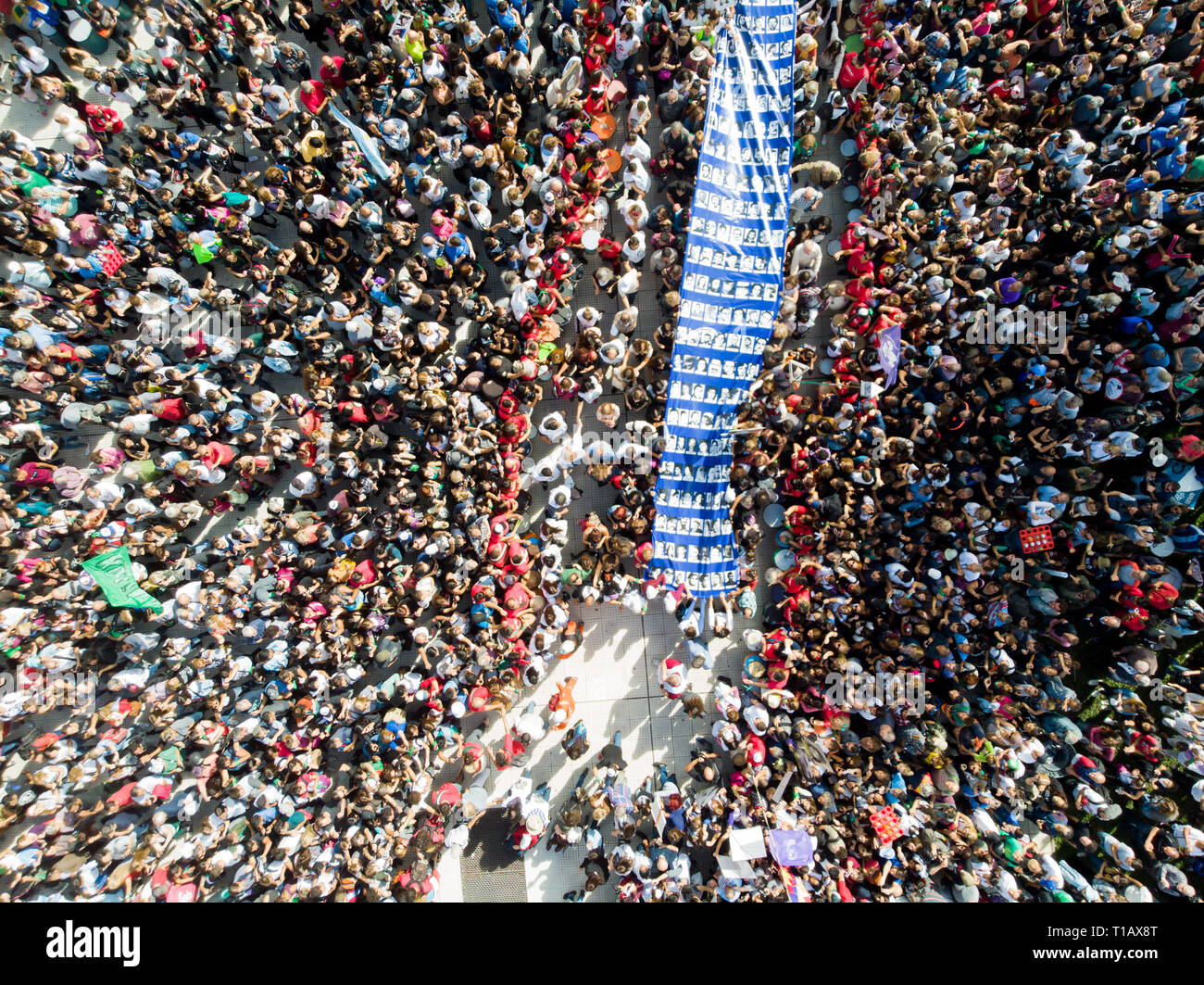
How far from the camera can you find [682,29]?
8156 mm

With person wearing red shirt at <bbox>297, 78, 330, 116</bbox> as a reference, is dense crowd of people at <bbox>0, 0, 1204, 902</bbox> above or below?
below

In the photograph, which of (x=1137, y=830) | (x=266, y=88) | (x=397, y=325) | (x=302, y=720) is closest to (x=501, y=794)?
(x=302, y=720)

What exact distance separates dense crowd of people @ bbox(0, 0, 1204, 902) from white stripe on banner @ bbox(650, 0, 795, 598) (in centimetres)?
36

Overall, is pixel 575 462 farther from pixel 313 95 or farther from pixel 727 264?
pixel 313 95

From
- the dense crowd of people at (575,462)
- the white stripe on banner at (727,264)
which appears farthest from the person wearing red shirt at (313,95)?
the white stripe on banner at (727,264)

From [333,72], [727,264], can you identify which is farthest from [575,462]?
[333,72]

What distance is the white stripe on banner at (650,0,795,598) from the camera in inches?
316

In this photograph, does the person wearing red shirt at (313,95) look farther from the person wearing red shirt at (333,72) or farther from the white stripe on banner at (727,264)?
the white stripe on banner at (727,264)

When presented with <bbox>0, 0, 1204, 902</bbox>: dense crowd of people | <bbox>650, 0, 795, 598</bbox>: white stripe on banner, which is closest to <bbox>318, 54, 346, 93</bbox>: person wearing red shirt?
<bbox>0, 0, 1204, 902</bbox>: dense crowd of people

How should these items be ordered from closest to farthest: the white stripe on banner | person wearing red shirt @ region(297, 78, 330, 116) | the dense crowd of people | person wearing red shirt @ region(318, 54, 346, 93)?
the dense crowd of people, the white stripe on banner, person wearing red shirt @ region(318, 54, 346, 93), person wearing red shirt @ region(297, 78, 330, 116)

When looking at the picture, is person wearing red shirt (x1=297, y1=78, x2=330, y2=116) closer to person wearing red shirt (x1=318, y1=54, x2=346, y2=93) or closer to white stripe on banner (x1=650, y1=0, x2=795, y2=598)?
person wearing red shirt (x1=318, y1=54, x2=346, y2=93)

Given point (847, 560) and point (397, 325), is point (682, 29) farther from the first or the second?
point (847, 560)
